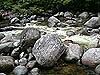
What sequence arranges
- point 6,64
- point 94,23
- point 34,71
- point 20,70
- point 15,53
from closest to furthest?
point 20,70 < point 34,71 < point 6,64 < point 15,53 < point 94,23

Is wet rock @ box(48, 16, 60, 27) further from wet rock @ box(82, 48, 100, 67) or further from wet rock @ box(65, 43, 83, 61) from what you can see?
wet rock @ box(82, 48, 100, 67)

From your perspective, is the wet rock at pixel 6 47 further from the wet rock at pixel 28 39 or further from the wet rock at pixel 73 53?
the wet rock at pixel 73 53

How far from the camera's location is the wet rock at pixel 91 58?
8.59 meters

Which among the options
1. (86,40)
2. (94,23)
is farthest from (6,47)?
(94,23)

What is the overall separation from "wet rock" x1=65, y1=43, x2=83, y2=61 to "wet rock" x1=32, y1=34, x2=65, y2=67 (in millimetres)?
282

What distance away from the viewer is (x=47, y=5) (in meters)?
16.9

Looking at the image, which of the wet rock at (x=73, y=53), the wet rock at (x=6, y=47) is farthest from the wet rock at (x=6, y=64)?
the wet rock at (x=73, y=53)

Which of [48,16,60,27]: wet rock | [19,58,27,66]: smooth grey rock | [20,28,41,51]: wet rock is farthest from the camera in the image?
[48,16,60,27]: wet rock

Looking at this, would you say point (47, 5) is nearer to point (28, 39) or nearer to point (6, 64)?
point (28, 39)

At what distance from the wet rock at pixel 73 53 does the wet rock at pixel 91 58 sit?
→ 29 cm

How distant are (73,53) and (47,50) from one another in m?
0.99

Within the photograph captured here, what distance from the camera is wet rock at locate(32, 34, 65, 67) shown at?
8.66m

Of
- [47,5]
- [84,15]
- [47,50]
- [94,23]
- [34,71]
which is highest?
[47,5]

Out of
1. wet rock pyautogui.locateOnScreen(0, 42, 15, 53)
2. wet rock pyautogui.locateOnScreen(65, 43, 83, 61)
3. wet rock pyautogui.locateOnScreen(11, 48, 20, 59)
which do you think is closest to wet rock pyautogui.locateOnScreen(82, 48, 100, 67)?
wet rock pyautogui.locateOnScreen(65, 43, 83, 61)
